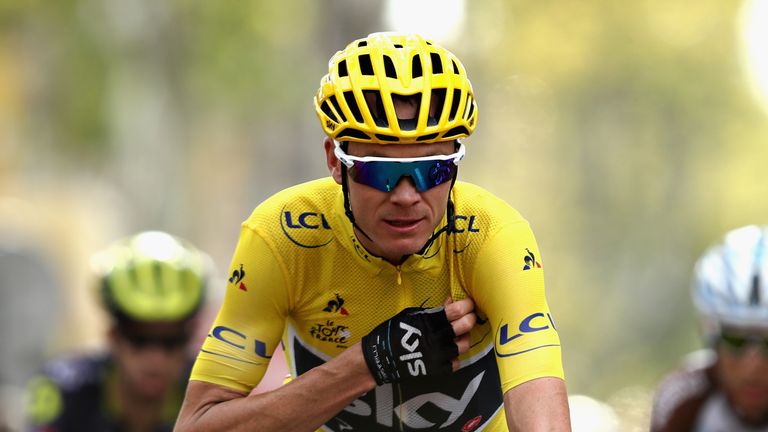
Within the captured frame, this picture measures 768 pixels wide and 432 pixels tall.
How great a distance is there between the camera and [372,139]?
16.6 feet

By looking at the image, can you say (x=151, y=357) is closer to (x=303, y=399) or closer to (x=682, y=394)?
(x=682, y=394)

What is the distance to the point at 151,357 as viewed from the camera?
887cm

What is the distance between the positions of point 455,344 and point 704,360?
3493mm

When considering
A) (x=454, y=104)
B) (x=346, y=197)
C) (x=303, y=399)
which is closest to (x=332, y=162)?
(x=346, y=197)

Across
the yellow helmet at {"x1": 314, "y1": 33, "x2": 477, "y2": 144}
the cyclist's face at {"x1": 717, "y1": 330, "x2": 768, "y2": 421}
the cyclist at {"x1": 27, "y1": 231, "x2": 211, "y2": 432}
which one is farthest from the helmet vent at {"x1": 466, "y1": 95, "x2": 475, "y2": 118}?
the cyclist at {"x1": 27, "y1": 231, "x2": 211, "y2": 432}

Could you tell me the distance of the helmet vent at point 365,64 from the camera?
5.19 metres

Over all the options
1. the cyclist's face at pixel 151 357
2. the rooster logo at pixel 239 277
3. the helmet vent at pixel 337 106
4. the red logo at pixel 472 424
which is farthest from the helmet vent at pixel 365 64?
the cyclist's face at pixel 151 357

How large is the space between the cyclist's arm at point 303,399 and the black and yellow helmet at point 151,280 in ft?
12.0

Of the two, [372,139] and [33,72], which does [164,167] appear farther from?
[372,139]

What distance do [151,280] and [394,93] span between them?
4.56m

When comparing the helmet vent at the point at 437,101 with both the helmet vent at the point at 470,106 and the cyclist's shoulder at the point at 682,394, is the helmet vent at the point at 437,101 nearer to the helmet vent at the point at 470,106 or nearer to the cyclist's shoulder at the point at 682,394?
the helmet vent at the point at 470,106

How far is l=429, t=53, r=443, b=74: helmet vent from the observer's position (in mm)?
5213

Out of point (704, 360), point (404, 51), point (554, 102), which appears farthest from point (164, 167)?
point (404, 51)

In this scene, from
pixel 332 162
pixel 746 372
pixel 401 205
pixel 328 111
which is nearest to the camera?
pixel 401 205
